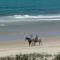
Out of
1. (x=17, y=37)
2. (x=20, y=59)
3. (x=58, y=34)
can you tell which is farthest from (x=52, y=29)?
(x=20, y=59)

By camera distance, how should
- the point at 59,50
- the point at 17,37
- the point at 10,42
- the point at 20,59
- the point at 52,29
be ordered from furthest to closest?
the point at 52,29, the point at 17,37, the point at 10,42, the point at 59,50, the point at 20,59

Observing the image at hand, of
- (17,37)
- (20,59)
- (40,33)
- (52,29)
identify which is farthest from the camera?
(52,29)

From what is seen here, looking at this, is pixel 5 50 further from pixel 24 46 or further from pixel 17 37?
pixel 17 37

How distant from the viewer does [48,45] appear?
17.7 metres

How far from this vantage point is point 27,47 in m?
17.1

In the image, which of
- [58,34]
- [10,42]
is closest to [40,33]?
[58,34]

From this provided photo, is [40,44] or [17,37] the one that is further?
[17,37]

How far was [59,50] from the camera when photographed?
15.6m

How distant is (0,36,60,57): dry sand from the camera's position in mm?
15417

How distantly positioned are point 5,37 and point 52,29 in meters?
4.31

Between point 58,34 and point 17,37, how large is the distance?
2725 millimetres

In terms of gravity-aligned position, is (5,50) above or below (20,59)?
below

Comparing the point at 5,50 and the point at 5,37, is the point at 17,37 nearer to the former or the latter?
the point at 5,37

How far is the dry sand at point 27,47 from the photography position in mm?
15417
